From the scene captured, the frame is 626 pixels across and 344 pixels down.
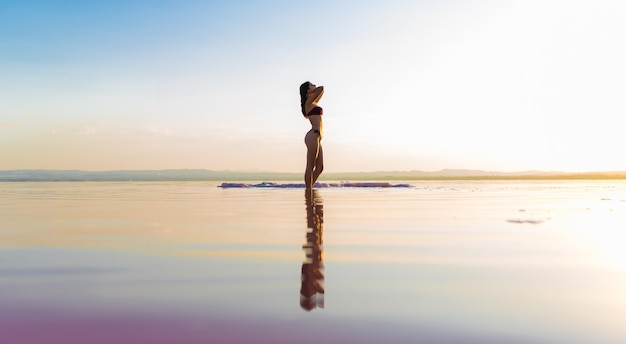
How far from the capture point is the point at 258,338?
1.85m

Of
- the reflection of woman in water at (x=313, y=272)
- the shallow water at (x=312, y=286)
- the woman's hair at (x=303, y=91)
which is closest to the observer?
the shallow water at (x=312, y=286)

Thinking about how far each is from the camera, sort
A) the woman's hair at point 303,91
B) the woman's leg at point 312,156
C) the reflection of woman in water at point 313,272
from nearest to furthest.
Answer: the reflection of woman in water at point 313,272
the woman's leg at point 312,156
the woman's hair at point 303,91

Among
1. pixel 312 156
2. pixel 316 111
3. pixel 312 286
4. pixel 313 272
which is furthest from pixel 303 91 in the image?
pixel 312 286

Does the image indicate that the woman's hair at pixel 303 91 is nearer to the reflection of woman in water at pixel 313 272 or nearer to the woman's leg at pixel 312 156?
the woman's leg at pixel 312 156

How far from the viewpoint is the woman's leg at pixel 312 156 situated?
467 inches

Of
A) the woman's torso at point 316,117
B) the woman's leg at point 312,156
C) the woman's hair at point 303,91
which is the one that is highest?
the woman's hair at point 303,91

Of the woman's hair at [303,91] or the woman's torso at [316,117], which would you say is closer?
the woman's torso at [316,117]

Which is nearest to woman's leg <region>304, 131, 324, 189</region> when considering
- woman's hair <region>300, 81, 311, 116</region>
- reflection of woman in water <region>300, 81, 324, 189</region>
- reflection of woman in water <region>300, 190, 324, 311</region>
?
reflection of woman in water <region>300, 81, 324, 189</region>

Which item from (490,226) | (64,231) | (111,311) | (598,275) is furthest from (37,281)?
(490,226)

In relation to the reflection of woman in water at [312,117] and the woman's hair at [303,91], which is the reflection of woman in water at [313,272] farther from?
the woman's hair at [303,91]

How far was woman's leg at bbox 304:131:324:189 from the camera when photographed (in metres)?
11.9

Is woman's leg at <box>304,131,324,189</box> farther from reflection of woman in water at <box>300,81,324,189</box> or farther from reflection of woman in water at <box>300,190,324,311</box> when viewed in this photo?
reflection of woman in water at <box>300,190,324,311</box>

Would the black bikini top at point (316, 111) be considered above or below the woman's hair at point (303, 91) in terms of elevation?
below

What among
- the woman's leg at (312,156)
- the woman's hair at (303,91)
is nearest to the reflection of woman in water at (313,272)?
the woman's leg at (312,156)
